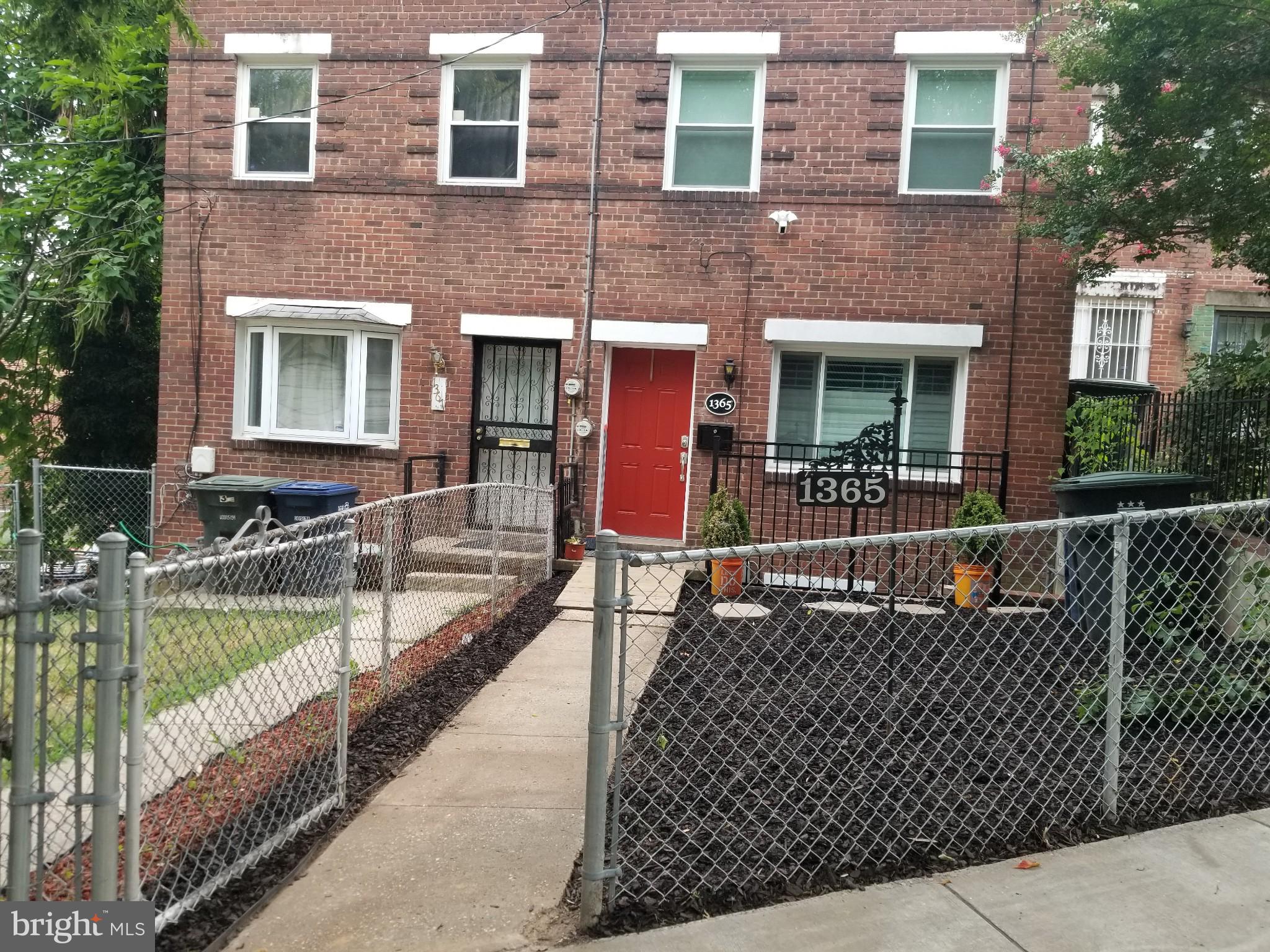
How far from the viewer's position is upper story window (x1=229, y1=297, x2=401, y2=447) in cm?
1196

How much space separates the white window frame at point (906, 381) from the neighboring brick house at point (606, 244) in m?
0.04

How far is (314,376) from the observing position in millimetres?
12227

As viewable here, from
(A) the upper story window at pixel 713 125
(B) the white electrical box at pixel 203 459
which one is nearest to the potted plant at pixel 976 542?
(A) the upper story window at pixel 713 125

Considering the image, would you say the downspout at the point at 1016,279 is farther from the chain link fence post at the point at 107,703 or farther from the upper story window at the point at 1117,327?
the chain link fence post at the point at 107,703

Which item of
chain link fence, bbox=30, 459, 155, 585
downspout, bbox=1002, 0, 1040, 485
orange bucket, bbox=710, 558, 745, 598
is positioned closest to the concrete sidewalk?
orange bucket, bbox=710, 558, 745, 598

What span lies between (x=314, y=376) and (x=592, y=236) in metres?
3.70

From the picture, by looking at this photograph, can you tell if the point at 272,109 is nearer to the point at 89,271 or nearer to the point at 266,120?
the point at 266,120

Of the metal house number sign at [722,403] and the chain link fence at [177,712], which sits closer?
the chain link fence at [177,712]

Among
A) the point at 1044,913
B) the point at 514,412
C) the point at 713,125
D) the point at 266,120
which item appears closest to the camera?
the point at 1044,913

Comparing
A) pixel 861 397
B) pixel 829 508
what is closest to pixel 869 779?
pixel 829 508

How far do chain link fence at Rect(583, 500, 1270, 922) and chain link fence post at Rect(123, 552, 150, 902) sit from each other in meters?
1.33

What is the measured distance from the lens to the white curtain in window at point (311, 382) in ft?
40.0

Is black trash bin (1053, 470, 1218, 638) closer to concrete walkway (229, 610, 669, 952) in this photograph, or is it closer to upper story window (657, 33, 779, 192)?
concrete walkway (229, 610, 669, 952)

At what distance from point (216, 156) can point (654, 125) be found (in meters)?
5.12
